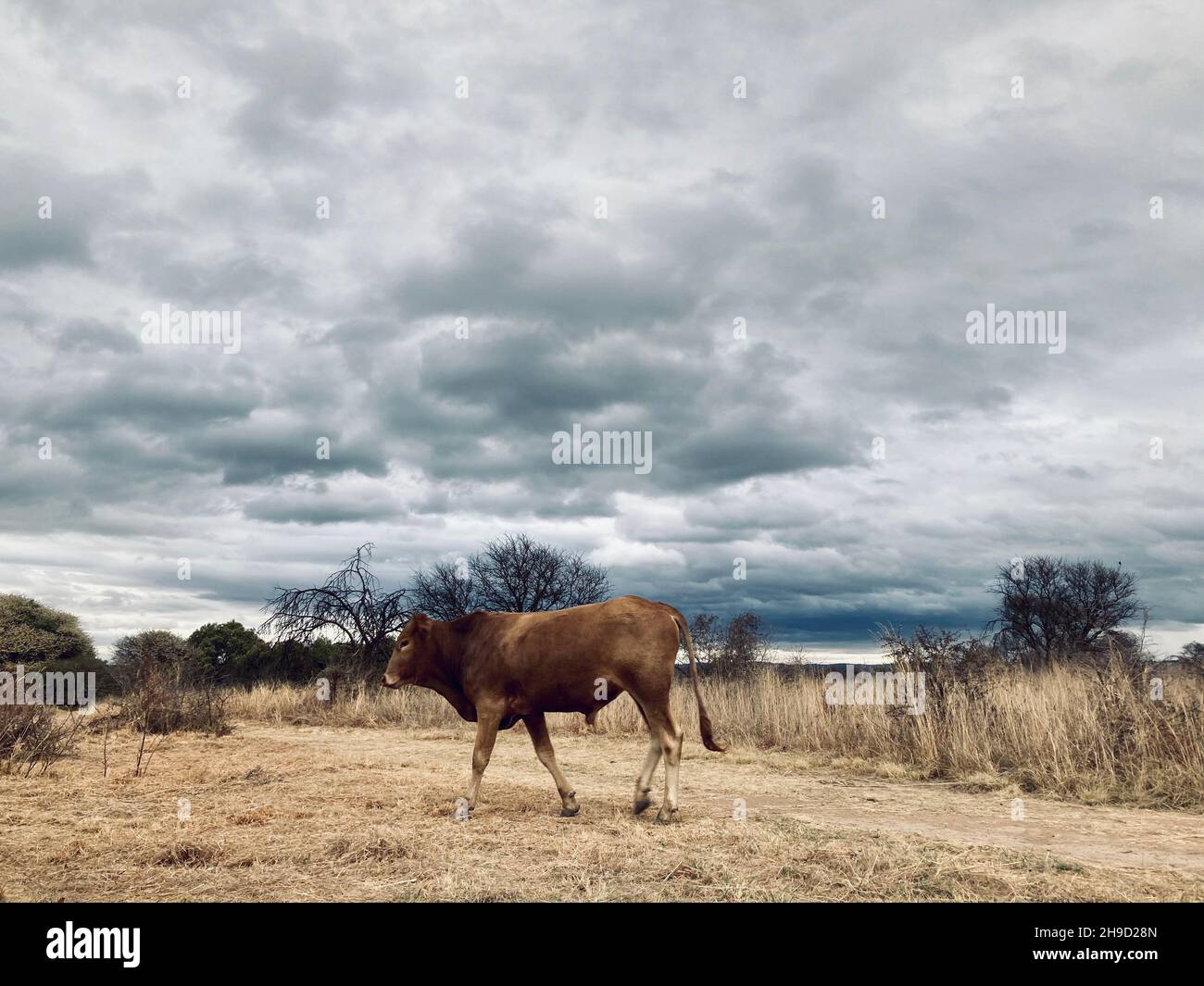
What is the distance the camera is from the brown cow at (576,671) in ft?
27.0

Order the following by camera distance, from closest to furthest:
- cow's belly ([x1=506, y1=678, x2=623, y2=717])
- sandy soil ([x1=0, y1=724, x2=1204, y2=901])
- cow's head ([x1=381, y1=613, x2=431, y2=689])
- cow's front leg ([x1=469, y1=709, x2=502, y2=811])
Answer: sandy soil ([x1=0, y1=724, x2=1204, y2=901])
cow's belly ([x1=506, y1=678, x2=623, y2=717])
cow's front leg ([x1=469, y1=709, x2=502, y2=811])
cow's head ([x1=381, y1=613, x2=431, y2=689])

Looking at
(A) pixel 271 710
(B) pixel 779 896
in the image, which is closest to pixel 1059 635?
(A) pixel 271 710

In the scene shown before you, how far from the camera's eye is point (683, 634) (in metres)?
8.77

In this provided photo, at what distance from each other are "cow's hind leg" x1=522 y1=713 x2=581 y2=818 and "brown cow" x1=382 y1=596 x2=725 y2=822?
11 millimetres

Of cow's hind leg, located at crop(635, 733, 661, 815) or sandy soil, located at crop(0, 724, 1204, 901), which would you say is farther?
cow's hind leg, located at crop(635, 733, 661, 815)

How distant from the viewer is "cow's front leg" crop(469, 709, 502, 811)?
28.5 ft

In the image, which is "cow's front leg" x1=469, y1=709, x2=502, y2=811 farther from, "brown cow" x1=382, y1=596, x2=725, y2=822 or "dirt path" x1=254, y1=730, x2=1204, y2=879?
"dirt path" x1=254, y1=730, x2=1204, y2=879

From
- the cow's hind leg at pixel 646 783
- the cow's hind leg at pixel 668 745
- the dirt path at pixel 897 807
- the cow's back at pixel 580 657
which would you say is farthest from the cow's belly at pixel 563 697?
the dirt path at pixel 897 807

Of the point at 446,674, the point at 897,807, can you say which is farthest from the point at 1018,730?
the point at 446,674

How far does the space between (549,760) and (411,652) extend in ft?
6.42

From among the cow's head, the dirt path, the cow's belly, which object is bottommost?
the dirt path

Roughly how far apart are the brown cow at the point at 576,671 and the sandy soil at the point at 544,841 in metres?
0.59

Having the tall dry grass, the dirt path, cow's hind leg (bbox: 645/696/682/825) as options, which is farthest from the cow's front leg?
the tall dry grass
